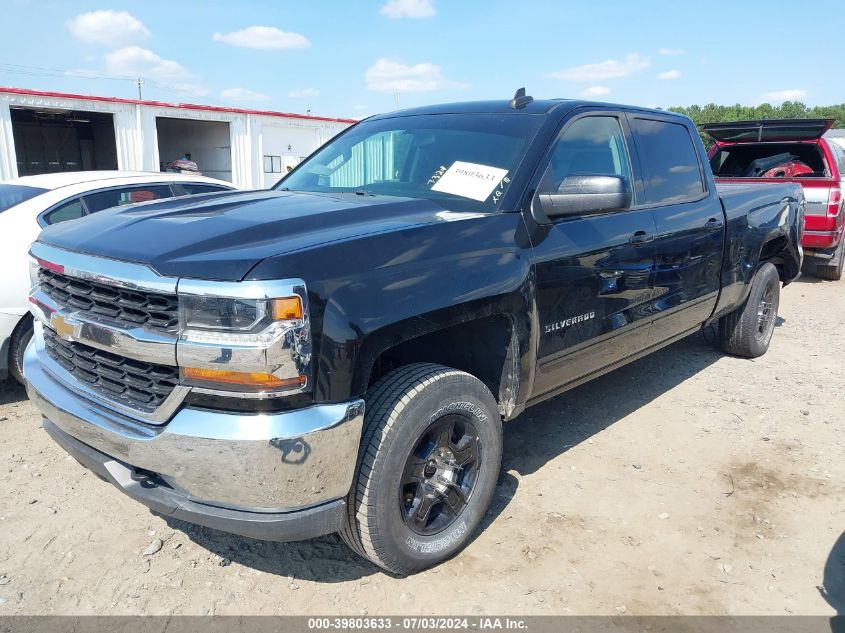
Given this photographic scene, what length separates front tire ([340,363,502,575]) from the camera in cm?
241

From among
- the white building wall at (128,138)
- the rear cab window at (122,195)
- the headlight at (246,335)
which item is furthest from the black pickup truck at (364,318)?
the white building wall at (128,138)

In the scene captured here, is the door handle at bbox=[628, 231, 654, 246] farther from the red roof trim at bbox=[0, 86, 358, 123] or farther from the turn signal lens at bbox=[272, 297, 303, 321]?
the red roof trim at bbox=[0, 86, 358, 123]

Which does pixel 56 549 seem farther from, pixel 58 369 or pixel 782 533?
pixel 782 533

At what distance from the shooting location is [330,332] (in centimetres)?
217

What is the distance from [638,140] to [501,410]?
201 cm

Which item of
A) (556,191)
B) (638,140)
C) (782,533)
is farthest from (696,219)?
(782,533)

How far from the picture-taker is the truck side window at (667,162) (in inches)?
158

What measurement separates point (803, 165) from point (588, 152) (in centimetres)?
718

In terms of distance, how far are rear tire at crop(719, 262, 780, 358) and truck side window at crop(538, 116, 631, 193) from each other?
2.37 metres

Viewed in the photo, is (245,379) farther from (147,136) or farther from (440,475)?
(147,136)

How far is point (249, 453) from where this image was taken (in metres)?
2.07

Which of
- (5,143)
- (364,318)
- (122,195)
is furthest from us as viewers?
(5,143)

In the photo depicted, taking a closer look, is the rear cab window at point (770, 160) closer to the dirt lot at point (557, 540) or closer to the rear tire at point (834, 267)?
the rear tire at point (834, 267)

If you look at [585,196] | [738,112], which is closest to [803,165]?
[585,196]
